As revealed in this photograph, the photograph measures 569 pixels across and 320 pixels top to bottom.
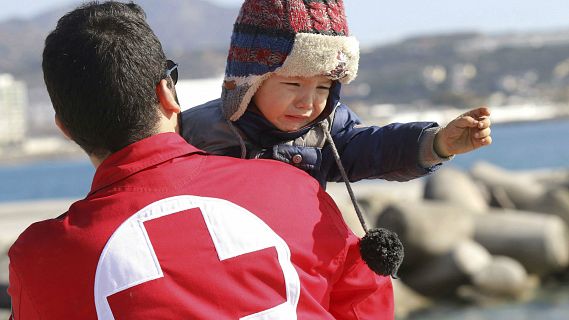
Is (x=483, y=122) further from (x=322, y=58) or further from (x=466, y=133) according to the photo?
(x=322, y=58)

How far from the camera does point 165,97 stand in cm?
196

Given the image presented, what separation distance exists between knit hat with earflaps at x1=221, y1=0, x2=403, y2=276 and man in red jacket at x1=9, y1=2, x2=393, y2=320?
0.32 metres

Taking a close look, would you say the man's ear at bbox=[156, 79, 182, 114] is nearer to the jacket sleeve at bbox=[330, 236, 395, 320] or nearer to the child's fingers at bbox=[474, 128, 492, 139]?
the jacket sleeve at bbox=[330, 236, 395, 320]

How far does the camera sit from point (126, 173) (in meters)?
1.94

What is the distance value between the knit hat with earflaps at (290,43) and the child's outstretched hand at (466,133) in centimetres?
28

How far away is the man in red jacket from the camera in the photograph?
1866mm

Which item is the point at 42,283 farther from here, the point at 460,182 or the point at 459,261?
the point at 460,182

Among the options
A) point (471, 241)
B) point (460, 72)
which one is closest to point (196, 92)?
point (471, 241)

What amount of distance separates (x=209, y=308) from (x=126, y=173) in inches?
11.0

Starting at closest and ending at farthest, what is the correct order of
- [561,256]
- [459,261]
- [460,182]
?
[459,261] < [561,256] < [460,182]

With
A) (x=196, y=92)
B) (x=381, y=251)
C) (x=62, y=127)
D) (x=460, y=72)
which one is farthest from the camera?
(x=460, y=72)

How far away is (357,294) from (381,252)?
93 millimetres

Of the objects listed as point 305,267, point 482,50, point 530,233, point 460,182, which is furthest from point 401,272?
point 482,50

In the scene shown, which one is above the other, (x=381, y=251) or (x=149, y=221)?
(x=149, y=221)
